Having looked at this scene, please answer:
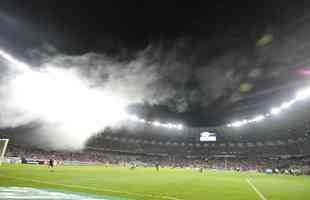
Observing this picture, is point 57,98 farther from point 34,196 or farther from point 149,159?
point 149,159

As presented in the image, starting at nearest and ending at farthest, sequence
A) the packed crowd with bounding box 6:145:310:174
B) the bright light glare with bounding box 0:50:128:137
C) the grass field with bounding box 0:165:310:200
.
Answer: the grass field with bounding box 0:165:310:200
the bright light glare with bounding box 0:50:128:137
the packed crowd with bounding box 6:145:310:174

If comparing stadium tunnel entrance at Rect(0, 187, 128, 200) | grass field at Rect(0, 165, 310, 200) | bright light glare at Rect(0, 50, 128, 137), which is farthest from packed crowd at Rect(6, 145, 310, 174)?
stadium tunnel entrance at Rect(0, 187, 128, 200)

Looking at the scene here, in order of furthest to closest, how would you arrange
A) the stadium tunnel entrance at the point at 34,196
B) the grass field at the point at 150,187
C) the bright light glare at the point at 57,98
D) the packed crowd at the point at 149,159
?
the packed crowd at the point at 149,159
the bright light glare at the point at 57,98
the grass field at the point at 150,187
the stadium tunnel entrance at the point at 34,196

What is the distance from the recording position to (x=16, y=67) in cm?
4284

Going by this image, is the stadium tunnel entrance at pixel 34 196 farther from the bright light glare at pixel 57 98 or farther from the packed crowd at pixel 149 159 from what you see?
the packed crowd at pixel 149 159

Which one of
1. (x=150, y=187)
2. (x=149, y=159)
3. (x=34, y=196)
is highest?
(x=149, y=159)

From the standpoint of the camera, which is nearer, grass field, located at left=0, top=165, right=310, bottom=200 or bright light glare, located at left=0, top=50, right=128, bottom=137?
grass field, located at left=0, top=165, right=310, bottom=200

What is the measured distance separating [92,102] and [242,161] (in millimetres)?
60728

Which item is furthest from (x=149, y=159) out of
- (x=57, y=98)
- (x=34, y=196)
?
(x=34, y=196)

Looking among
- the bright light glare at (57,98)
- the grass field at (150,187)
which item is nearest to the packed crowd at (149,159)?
the bright light glare at (57,98)

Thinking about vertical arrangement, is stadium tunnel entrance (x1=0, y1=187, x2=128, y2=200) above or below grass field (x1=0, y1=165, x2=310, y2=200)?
above

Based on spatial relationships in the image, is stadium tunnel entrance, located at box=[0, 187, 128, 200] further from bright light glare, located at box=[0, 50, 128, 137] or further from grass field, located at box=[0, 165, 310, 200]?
bright light glare, located at box=[0, 50, 128, 137]

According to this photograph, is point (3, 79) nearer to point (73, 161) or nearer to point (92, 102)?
point (92, 102)

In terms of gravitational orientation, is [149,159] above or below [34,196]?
above
